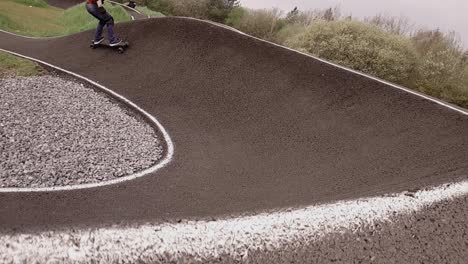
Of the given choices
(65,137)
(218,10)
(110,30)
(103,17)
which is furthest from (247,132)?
(218,10)

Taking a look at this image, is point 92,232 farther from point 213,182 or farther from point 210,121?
point 210,121

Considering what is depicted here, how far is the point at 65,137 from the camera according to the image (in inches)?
306

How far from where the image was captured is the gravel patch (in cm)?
607

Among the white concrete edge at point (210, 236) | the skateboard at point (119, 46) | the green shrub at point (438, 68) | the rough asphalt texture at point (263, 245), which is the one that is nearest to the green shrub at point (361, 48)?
the green shrub at point (438, 68)

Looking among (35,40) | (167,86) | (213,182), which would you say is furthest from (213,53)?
(35,40)

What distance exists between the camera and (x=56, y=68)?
42.1ft

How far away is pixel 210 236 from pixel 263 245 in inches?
17.8

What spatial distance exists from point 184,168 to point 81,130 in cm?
273

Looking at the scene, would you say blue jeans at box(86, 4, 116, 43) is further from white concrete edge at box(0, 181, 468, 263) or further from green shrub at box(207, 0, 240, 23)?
green shrub at box(207, 0, 240, 23)

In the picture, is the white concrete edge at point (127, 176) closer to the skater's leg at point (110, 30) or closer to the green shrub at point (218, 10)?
the skater's leg at point (110, 30)

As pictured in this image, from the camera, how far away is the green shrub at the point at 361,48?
49.0 ft

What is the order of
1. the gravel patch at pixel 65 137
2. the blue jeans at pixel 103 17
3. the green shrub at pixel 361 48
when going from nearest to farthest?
the gravel patch at pixel 65 137 < the blue jeans at pixel 103 17 < the green shrub at pixel 361 48

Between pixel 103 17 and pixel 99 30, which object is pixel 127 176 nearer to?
pixel 103 17

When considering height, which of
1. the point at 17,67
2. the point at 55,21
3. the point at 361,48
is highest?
the point at 361,48
